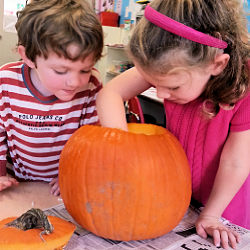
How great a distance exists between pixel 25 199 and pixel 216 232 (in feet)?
1.46

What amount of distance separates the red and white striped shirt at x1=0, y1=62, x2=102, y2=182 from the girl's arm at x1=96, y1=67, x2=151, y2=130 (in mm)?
227

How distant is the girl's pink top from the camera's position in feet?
2.37

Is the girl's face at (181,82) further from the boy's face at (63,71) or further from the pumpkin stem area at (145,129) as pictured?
the boy's face at (63,71)

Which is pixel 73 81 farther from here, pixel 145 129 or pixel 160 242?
pixel 160 242

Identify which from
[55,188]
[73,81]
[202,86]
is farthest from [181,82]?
[55,188]

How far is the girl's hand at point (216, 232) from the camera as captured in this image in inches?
24.2

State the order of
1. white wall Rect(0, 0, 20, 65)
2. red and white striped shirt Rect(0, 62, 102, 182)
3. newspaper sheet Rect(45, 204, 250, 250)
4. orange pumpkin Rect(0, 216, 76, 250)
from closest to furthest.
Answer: orange pumpkin Rect(0, 216, 76, 250), newspaper sheet Rect(45, 204, 250, 250), red and white striped shirt Rect(0, 62, 102, 182), white wall Rect(0, 0, 20, 65)

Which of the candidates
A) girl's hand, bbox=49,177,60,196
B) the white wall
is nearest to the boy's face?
girl's hand, bbox=49,177,60,196

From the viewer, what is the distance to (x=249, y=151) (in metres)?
0.71

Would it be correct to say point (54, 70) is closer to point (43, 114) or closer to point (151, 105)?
point (43, 114)

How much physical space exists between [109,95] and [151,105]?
2.19 meters

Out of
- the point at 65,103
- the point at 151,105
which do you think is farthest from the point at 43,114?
the point at 151,105

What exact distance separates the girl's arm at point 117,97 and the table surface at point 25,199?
236mm

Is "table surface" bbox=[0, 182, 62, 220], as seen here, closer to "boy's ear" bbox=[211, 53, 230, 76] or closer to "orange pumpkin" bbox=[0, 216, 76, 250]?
"orange pumpkin" bbox=[0, 216, 76, 250]
